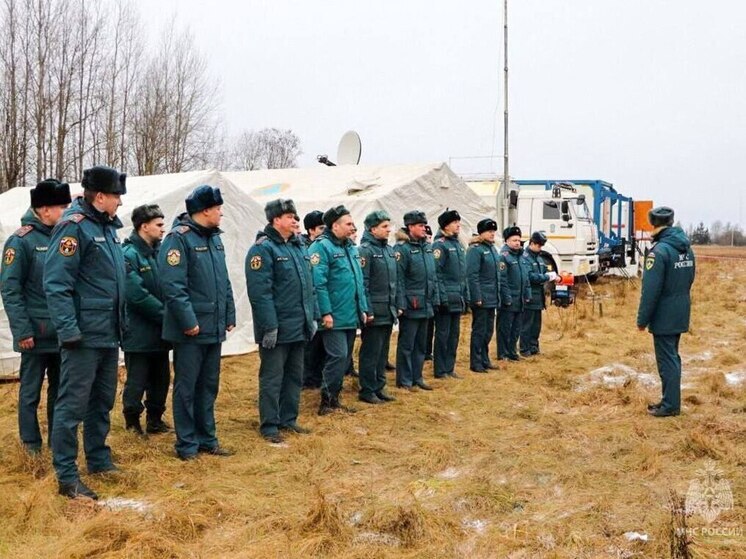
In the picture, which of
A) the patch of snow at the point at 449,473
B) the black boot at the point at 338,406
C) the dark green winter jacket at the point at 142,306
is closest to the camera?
the patch of snow at the point at 449,473

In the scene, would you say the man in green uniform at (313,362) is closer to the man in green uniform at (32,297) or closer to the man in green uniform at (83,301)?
the man in green uniform at (32,297)

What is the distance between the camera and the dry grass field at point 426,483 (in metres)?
3.43

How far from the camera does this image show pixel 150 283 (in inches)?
216

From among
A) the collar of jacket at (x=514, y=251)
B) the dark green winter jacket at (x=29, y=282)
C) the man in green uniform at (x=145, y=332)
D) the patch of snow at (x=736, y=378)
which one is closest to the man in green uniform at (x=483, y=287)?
the collar of jacket at (x=514, y=251)

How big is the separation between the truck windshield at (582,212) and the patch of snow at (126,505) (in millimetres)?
15292

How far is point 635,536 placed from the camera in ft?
11.5

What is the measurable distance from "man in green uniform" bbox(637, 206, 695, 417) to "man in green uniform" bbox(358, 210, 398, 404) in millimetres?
2355

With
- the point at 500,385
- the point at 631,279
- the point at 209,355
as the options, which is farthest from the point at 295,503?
the point at 631,279

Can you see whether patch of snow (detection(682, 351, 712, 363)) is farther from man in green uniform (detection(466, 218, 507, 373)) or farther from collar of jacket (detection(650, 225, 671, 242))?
collar of jacket (detection(650, 225, 671, 242))

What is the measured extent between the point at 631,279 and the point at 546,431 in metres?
17.3

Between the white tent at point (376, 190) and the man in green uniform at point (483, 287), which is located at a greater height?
the white tent at point (376, 190)

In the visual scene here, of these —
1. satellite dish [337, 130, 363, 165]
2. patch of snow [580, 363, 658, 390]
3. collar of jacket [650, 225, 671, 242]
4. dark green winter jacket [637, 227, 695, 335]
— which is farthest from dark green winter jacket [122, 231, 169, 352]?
satellite dish [337, 130, 363, 165]

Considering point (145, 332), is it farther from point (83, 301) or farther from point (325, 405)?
point (325, 405)

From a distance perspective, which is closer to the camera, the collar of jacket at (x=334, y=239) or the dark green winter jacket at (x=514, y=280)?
the collar of jacket at (x=334, y=239)
